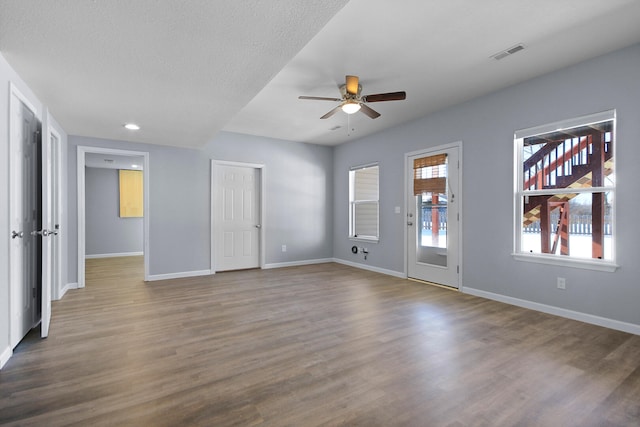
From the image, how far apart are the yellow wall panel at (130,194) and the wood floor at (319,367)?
5.01m

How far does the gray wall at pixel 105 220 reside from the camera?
7.82 metres

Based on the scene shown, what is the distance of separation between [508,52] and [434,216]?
2.44m

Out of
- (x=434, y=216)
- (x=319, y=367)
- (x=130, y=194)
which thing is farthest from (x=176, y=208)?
(x=434, y=216)

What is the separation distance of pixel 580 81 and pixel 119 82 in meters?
4.49

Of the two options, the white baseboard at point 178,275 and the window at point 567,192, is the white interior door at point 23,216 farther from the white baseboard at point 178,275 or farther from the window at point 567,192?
the window at point 567,192

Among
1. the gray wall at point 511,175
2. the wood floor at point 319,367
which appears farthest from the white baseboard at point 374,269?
the wood floor at point 319,367

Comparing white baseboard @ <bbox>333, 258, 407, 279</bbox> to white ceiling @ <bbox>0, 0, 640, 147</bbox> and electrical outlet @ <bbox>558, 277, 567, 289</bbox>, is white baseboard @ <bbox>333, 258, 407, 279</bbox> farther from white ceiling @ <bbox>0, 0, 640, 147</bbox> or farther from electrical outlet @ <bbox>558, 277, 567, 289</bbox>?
white ceiling @ <bbox>0, 0, 640, 147</bbox>

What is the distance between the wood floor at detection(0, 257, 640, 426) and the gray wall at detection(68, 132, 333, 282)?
5.11 feet

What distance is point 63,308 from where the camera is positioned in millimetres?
3611

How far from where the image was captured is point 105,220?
26.1ft

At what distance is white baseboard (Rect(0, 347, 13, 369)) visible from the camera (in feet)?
7.22

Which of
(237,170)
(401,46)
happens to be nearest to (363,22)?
(401,46)

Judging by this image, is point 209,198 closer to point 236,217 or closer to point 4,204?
point 236,217

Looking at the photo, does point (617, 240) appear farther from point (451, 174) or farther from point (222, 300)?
point (222, 300)
